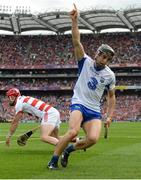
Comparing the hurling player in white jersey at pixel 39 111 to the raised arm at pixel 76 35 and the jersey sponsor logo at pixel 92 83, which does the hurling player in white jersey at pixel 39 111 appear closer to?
the jersey sponsor logo at pixel 92 83

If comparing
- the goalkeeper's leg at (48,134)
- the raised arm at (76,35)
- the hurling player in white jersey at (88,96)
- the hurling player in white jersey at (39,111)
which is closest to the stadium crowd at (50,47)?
the hurling player in white jersey at (39,111)

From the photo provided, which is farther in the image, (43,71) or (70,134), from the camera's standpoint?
(43,71)

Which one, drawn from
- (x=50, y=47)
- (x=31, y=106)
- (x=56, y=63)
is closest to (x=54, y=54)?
(x=50, y=47)

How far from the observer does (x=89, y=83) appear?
10430 mm

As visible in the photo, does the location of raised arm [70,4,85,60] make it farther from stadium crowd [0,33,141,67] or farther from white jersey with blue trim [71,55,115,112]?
stadium crowd [0,33,141,67]

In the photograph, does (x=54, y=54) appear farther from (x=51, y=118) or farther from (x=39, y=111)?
(x=51, y=118)

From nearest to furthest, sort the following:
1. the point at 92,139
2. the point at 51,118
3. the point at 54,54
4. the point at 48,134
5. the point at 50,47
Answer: the point at 92,139
the point at 48,134
the point at 51,118
the point at 54,54
the point at 50,47

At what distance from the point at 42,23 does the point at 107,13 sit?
10.6m

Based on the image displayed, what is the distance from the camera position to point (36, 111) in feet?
46.7

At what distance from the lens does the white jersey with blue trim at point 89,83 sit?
34.2 feet

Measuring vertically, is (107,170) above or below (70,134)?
below

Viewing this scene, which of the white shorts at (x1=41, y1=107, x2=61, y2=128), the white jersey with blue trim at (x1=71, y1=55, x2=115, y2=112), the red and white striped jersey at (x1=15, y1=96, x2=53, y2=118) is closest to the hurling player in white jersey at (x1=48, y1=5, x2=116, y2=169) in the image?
the white jersey with blue trim at (x1=71, y1=55, x2=115, y2=112)

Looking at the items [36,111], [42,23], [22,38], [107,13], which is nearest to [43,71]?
[22,38]

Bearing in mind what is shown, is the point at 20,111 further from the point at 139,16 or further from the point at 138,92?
the point at 138,92
